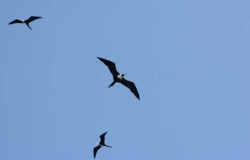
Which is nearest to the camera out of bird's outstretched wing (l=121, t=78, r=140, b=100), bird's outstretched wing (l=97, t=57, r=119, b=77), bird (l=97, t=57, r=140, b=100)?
bird's outstretched wing (l=97, t=57, r=119, b=77)

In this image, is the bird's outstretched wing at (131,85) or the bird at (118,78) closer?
the bird at (118,78)

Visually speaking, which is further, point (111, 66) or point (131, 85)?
point (131, 85)

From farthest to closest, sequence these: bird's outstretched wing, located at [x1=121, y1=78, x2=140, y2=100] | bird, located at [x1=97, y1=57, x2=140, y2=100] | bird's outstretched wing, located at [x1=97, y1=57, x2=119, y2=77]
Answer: bird's outstretched wing, located at [x1=121, y1=78, x2=140, y2=100], bird, located at [x1=97, y1=57, x2=140, y2=100], bird's outstretched wing, located at [x1=97, y1=57, x2=119, y2=77]

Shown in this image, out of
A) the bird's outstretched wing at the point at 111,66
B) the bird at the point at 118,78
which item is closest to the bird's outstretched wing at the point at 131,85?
the bird at the point at 118,78

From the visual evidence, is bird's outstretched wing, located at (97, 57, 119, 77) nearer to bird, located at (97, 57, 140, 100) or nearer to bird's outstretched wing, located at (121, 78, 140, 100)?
bird, located at (97, 57, 140, 100)

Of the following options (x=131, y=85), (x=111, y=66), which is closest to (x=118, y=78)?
(x=111, y=66)

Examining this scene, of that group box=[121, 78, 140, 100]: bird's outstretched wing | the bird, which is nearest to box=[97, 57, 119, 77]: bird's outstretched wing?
the bird

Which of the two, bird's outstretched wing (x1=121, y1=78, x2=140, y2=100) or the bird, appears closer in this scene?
the bird

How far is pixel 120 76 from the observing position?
38844 mm

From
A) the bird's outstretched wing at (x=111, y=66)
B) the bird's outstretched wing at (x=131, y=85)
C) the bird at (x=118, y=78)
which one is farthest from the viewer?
the bird's outstretched wing at (x=131, y=85)

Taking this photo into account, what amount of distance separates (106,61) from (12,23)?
43.3ft

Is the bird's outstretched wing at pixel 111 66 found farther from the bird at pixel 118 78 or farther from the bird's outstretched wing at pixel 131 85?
the bird's outstretched wing at pixel 131 85

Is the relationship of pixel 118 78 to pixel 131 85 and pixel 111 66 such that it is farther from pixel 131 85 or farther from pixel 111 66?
pixel 131 85

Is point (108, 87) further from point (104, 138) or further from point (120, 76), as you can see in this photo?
point (104, 138)
